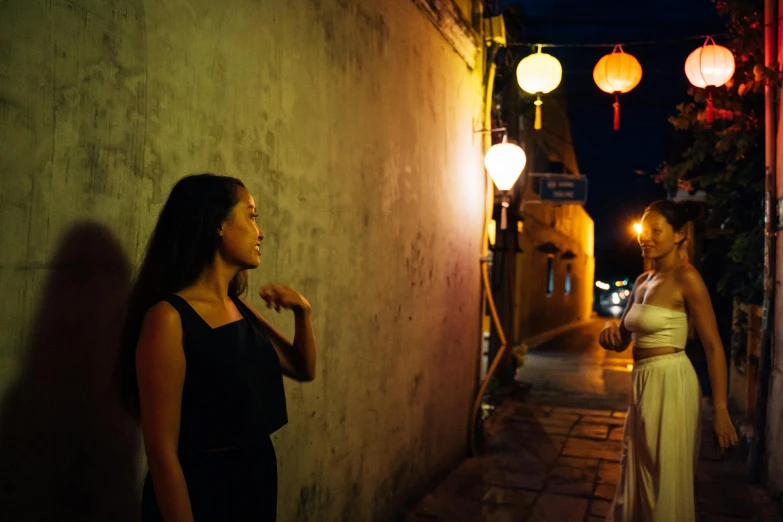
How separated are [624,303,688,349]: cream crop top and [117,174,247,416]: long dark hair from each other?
3.00 m

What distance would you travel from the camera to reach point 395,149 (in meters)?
4.84

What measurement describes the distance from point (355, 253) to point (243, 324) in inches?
85.6

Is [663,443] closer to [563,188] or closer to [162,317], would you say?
[162,317]

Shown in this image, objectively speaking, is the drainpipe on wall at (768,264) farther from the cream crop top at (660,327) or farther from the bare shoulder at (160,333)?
the bare shoulder at (160,333)

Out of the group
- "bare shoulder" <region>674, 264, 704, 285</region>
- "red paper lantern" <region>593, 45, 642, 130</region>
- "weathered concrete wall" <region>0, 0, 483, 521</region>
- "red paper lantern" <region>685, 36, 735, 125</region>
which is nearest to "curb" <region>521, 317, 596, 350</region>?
"red paper lantern" <region>593, 45, 642, 130</region>

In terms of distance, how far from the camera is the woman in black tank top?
1.76 metres

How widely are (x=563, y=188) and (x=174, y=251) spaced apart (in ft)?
40.8

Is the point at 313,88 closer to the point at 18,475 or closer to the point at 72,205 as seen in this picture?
the point at 72,205

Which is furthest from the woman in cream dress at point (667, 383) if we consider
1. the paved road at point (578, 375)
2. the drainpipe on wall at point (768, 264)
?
the paved road at point (578, 375)

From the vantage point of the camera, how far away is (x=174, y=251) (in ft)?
6.41

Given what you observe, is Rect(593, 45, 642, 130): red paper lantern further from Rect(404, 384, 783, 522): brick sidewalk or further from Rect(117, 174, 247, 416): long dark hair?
Rect(117, 174, 247, 416): long dark hair

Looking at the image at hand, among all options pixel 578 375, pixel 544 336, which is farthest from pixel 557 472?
pixel 544 336

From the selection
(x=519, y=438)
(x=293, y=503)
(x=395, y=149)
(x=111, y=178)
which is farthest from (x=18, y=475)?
(x=519, y=438)

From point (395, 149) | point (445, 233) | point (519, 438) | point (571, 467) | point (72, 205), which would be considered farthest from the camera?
point (519, 438)
